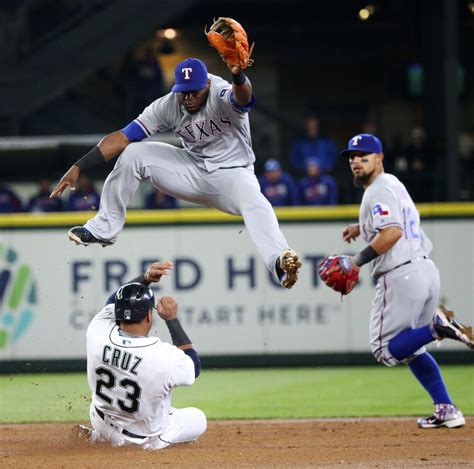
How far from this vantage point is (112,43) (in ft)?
58.7

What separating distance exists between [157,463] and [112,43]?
443 inches

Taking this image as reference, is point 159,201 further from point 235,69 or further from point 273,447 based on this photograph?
point 235,69

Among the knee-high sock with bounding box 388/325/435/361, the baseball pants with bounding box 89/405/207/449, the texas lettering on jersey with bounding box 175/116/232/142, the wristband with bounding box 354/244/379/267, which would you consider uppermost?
the texas lettering on jersey with bounding box 175/116/232/142

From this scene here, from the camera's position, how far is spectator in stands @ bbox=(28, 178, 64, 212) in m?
15.1

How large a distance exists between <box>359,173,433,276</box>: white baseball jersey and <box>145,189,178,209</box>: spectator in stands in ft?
18.4

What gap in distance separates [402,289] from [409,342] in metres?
0.44

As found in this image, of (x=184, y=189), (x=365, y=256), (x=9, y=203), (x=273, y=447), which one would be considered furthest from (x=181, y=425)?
(x=9, y=203)

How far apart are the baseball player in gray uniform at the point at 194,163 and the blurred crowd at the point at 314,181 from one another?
461 cm

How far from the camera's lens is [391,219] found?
29.7 ft

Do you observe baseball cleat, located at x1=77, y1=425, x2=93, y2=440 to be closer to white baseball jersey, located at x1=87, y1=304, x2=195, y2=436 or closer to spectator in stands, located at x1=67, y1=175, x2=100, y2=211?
white baseball jersey, located at x1=87, y1=304, x2=195, y2=436

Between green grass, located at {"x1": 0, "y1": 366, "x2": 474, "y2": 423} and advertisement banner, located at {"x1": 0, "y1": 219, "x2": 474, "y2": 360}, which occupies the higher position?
advertisement banner, located at {"x1": 0, "y1": 219, "x2": 474, "y2": 360}

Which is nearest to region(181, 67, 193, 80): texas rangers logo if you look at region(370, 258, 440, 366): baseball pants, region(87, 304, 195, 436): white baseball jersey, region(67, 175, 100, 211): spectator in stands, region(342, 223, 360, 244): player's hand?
region(87, 304, 195, 436): white baseball jersey

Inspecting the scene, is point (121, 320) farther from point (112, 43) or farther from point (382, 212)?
point (112, 43)

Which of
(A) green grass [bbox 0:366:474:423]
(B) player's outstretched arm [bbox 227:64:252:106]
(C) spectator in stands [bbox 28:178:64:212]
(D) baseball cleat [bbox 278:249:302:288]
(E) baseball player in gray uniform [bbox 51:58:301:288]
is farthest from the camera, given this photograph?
(C) spectator in stands [bbox 28:178:64:212]
